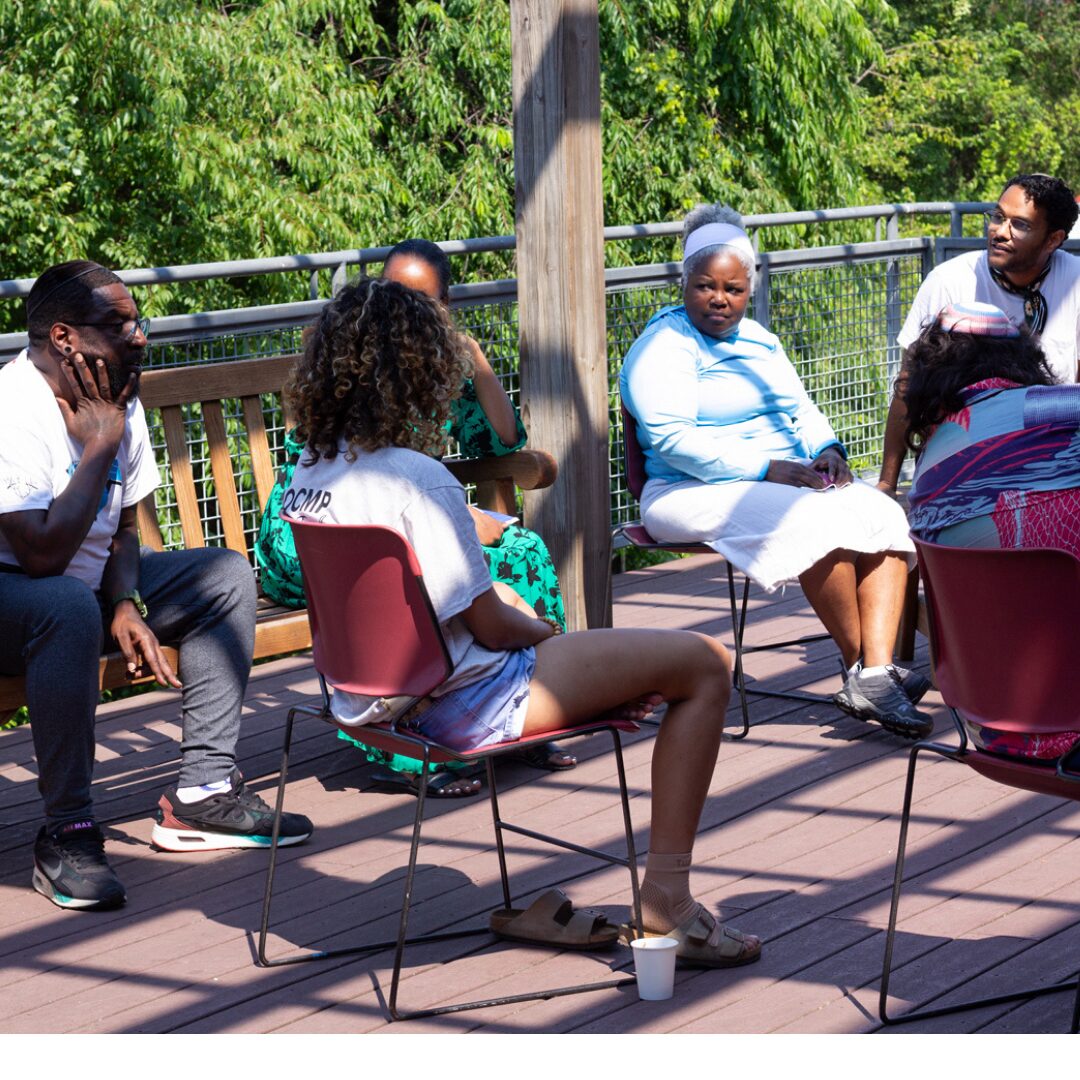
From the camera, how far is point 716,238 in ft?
15.4

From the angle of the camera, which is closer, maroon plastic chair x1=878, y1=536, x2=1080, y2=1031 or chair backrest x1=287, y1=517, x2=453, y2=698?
maroon plastic chair x1=878, y1=536, x2=1080, y2=1031

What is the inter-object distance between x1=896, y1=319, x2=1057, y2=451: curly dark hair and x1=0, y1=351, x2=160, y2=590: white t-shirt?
1723 millimetres

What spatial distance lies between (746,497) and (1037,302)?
1.35 metres

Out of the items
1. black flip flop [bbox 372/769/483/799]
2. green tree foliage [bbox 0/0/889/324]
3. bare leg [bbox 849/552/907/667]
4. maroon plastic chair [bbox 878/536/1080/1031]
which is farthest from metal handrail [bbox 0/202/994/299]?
green tree foliage [bbox 0/0/889/324]

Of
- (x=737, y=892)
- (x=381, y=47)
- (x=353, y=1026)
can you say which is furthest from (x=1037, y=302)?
(x=381, y=47)

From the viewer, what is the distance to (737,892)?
338 centimetres

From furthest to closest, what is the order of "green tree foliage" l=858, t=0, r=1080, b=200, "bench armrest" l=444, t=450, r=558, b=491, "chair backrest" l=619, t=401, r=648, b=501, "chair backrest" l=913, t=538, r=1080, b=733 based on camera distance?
"green tree foliage" l=858, t=0, r=1080, b=200 < "chair backrest" l=619, t=401, r=648, b=501 < "bench armrest" l=444, t=450, r=558, b=491 < "chair backrest" l=913, t=538, r=1080, b=733

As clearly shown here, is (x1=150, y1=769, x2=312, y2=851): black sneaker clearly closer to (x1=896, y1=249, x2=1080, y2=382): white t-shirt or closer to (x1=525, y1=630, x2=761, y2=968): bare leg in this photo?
(x1=525, y1=630, x2=761, y2=968): bare leg

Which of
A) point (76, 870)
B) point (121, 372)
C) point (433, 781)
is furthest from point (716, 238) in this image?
point (76, 870)

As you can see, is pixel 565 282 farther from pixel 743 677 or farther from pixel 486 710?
pixel 486 710

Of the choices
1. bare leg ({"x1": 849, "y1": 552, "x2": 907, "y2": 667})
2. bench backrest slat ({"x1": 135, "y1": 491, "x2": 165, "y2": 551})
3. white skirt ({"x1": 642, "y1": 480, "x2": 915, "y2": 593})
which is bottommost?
bare leg ({"x1": 849, "y1": 552, "x2": 907, "y2": 667})

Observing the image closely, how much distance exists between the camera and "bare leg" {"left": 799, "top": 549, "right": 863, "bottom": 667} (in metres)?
4.49

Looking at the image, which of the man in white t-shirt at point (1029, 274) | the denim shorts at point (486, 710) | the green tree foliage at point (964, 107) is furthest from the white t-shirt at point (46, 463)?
the green tree foliage at point (964, 107)

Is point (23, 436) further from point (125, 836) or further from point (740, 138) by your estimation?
point (740, 138)
